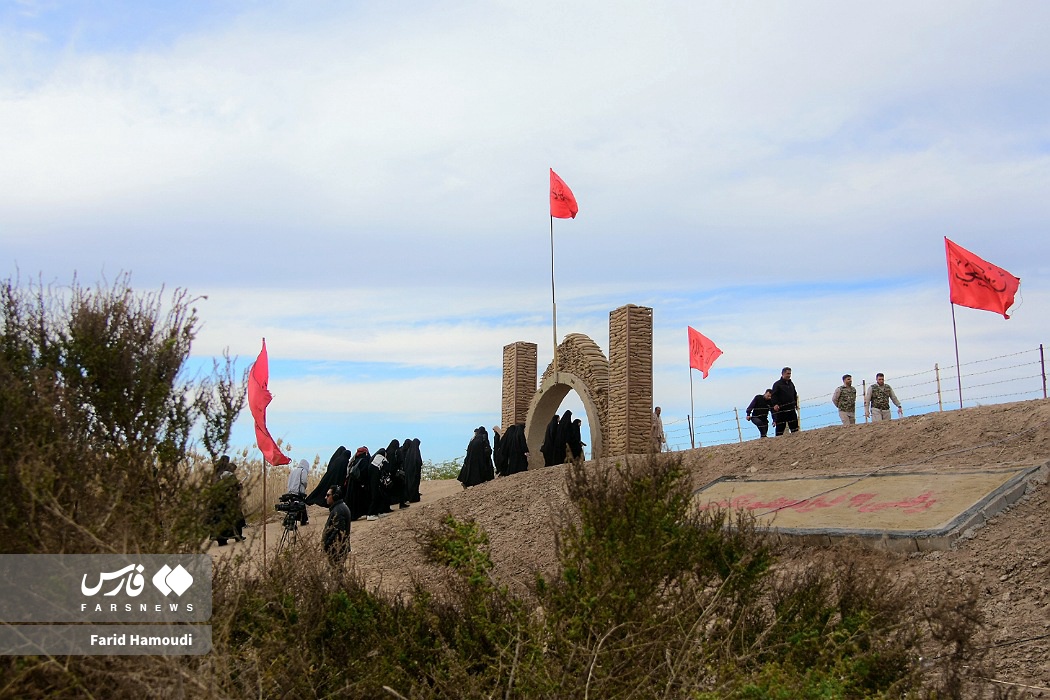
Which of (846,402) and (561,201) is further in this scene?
(561,201)

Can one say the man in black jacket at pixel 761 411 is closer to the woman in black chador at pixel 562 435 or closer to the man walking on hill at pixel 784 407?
the man walking on hill at pixel 784 407

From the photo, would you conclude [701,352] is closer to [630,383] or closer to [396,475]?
[630,383]

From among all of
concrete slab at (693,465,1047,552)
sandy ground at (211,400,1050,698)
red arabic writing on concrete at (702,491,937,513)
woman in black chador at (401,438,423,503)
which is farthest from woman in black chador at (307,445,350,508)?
concrete slab at (693,465,1047,552)

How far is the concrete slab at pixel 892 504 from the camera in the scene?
8.88 meters

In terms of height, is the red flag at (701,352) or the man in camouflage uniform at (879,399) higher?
the red flag at (701,352)

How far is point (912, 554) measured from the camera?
873 centimetres

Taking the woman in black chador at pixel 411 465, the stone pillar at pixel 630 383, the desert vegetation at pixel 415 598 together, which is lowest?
the desert vegetation at pixel 415 598

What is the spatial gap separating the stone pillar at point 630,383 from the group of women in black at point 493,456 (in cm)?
268

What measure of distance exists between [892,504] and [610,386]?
28.9ft

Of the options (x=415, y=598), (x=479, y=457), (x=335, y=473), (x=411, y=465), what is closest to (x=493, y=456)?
(x=479, y=457)

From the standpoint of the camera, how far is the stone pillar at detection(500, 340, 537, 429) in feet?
74.4

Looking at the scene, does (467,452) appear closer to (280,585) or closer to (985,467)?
(985,467)

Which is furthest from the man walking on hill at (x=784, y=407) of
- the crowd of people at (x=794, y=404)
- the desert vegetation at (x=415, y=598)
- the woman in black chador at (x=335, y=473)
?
the desert vegetation at (x=415, y=598)

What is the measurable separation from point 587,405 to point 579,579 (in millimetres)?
13264
